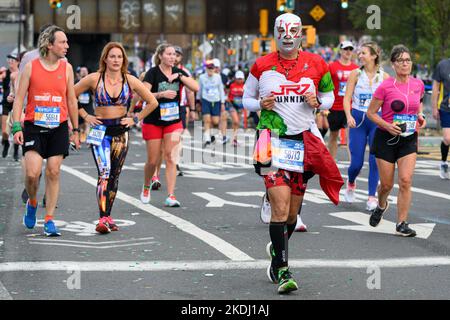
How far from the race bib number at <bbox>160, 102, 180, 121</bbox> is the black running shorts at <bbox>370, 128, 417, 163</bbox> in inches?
125

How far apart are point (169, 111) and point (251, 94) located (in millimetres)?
4976

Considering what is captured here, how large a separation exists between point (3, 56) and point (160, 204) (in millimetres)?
42914

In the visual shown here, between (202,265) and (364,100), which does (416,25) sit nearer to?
(364,100)

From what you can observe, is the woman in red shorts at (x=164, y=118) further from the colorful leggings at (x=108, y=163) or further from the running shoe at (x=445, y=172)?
the running shoe at (x=445, y=172)

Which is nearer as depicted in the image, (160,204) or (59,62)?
(59,62)

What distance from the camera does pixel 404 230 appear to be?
10.6m

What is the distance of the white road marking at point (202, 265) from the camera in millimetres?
8555

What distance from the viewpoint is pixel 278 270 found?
7.86 m

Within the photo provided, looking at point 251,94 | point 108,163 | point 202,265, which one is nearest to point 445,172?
point 108,163

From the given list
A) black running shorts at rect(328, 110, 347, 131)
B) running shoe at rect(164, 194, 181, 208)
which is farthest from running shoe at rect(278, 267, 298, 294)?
black running shorts at rect(328, 110, 347, 131)

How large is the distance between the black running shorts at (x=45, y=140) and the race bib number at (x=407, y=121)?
3.27 m

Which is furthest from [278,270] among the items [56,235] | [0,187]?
[0,187]

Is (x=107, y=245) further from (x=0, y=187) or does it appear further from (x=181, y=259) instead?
(x=0, y=187)

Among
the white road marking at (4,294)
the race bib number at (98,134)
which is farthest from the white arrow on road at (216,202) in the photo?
the white road marking at (4,294)
